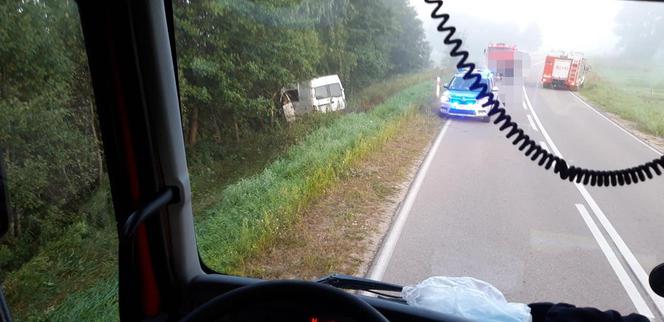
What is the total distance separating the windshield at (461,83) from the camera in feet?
5.72

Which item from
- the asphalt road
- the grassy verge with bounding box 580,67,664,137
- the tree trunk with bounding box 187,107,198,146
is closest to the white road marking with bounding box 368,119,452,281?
the asphalt road

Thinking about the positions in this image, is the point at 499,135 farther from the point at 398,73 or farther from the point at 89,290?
the point at 89,290

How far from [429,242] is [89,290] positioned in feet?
5.04

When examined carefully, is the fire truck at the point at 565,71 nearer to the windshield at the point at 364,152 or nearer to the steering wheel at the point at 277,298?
the windshield at the point at 364,152

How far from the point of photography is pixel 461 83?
1.85 metres

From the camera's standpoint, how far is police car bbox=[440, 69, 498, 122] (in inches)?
69.6

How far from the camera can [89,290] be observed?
82.1 inches

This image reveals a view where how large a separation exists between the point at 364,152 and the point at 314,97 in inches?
21.6

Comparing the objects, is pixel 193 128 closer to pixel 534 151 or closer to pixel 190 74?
pixel 190 74

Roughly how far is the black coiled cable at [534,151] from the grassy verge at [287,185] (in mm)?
822

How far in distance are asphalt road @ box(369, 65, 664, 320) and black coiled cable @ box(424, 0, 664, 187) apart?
0.07 meters

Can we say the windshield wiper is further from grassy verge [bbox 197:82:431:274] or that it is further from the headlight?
the headlight

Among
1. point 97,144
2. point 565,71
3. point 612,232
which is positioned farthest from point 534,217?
point 97,144

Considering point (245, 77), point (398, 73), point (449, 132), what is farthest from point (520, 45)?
point (245, 77)
